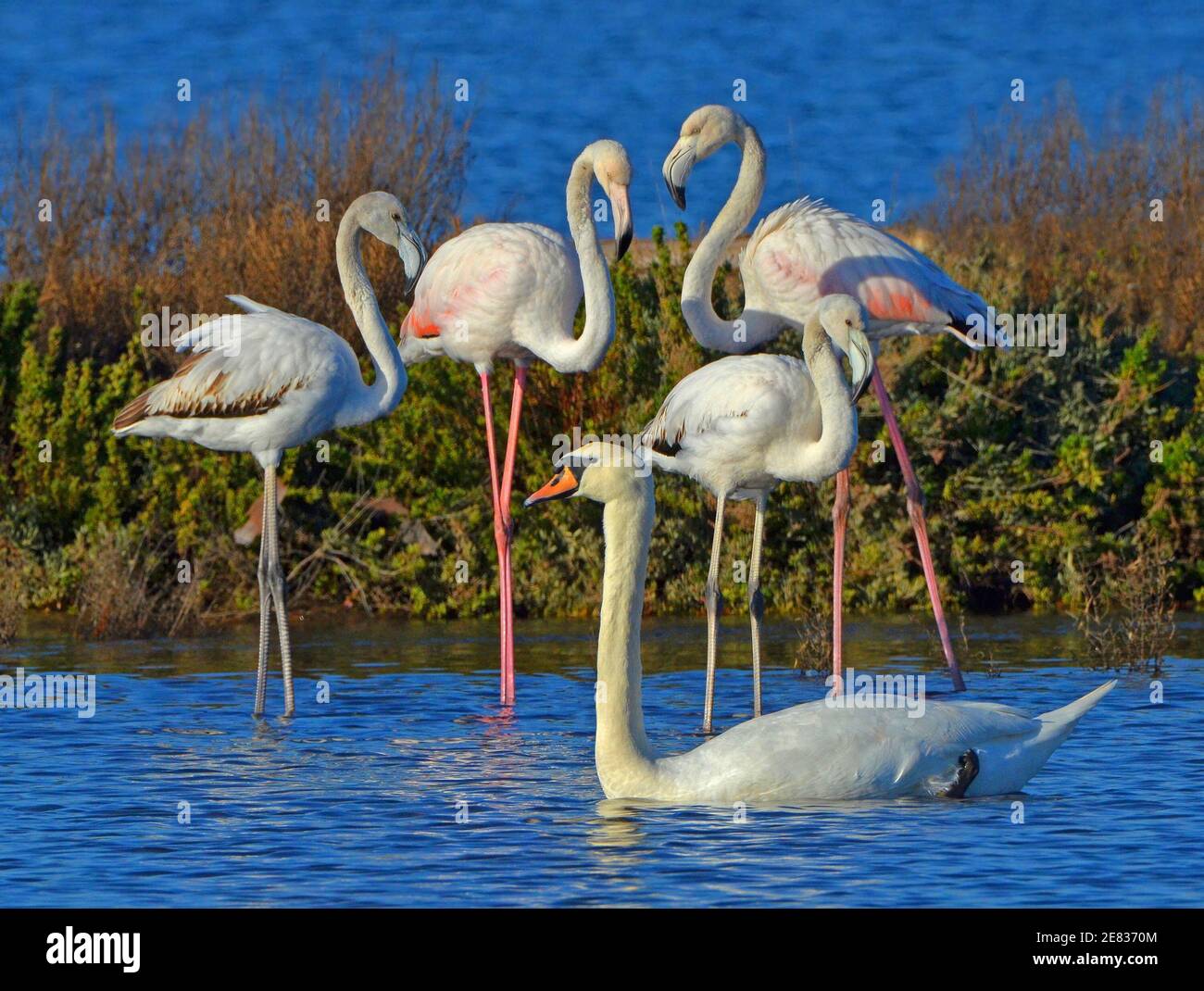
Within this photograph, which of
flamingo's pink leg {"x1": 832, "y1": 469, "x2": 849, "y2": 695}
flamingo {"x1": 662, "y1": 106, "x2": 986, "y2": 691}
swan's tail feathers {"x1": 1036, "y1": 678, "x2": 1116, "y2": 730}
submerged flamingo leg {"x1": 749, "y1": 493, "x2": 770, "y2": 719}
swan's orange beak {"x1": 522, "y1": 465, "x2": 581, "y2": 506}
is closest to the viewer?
swan's orange beak {"x1": 522, "y1": 465, "x2": 581, "y2": 506}

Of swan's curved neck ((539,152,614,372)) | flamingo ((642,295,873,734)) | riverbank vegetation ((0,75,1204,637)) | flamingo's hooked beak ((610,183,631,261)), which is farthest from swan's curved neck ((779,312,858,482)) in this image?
riverbank vegetation ((0,75,1204,637))

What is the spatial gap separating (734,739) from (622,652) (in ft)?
1.83

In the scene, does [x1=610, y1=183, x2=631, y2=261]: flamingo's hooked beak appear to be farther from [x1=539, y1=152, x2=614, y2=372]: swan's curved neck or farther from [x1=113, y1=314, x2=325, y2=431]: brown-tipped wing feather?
[x1=113, y1=314, x2=325, y2=431]: brown-tipped wing feather

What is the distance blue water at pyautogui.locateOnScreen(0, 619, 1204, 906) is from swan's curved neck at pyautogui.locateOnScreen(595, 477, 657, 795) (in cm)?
23

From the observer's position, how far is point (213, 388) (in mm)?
11047

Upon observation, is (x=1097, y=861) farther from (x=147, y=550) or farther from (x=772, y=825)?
(x=147, y=550)

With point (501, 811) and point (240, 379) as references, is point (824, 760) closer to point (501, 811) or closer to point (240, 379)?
point (501, 811)

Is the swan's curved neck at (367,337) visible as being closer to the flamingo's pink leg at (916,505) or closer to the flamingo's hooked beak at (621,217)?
the flamingo's hooked beak at (621,217)

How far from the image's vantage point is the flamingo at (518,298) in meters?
11.5

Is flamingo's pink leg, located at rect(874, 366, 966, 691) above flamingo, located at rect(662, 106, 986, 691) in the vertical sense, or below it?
below

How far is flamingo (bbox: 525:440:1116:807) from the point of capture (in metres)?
7.85

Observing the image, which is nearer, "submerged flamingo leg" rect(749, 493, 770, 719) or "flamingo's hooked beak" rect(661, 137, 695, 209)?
"submerged flamingo leg" rect(749, 493, 770, 719)

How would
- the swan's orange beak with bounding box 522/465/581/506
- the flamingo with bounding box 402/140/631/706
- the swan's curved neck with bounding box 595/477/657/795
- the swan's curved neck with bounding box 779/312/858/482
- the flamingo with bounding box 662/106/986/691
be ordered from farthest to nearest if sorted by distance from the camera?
the flamingo with bounding box 402/140/631/706
the flamingo with bounding box 662/106/986/691
the swan's curved neck with bounding box 779/312/858/482
the swan's orange beak with bounding box 522/465/581/506
the swan's curved neck with bounding box 595/477/657/795

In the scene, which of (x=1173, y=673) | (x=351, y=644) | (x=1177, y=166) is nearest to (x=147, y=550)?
(x=351, y=644)
